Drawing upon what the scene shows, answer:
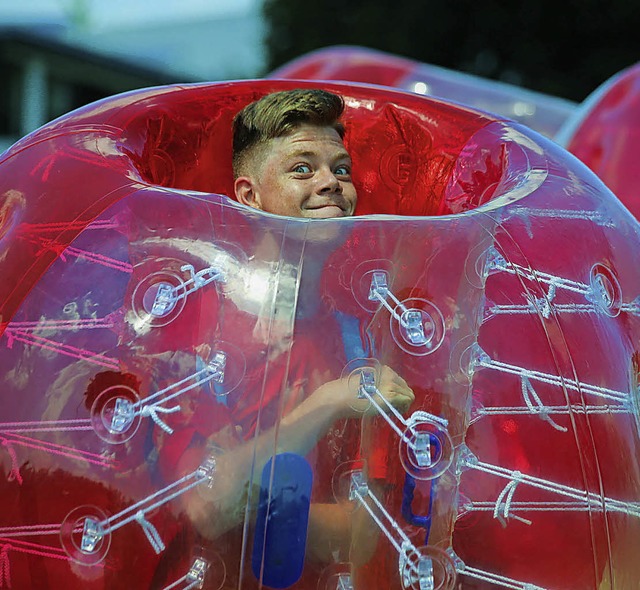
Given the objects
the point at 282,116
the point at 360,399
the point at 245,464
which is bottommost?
the point at 245,464

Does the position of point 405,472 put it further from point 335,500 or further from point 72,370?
point 72,370

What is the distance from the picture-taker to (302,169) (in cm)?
236

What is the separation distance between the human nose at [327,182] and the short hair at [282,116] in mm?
131

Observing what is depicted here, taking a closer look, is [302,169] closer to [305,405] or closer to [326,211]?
[326,211]

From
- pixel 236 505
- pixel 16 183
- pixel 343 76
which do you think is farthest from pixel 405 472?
pixel 343 76

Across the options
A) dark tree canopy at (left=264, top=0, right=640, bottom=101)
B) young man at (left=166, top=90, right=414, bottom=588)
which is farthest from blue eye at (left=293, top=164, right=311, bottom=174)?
dark tree canopy at (left=264, top=0, right=640, bottom=101)

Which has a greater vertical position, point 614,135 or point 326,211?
point 614,135

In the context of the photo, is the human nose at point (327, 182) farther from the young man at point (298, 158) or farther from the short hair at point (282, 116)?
the short hair at point (282, 116)

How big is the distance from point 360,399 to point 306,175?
85 cm

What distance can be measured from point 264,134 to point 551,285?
0.87m

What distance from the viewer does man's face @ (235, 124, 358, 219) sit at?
2322mm

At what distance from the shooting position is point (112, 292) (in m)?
1.71

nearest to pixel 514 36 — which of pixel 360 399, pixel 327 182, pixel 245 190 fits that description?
pixel 245 190

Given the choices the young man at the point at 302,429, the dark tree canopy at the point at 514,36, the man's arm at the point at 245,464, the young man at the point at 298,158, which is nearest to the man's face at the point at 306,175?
the young man at the point at 298,158
